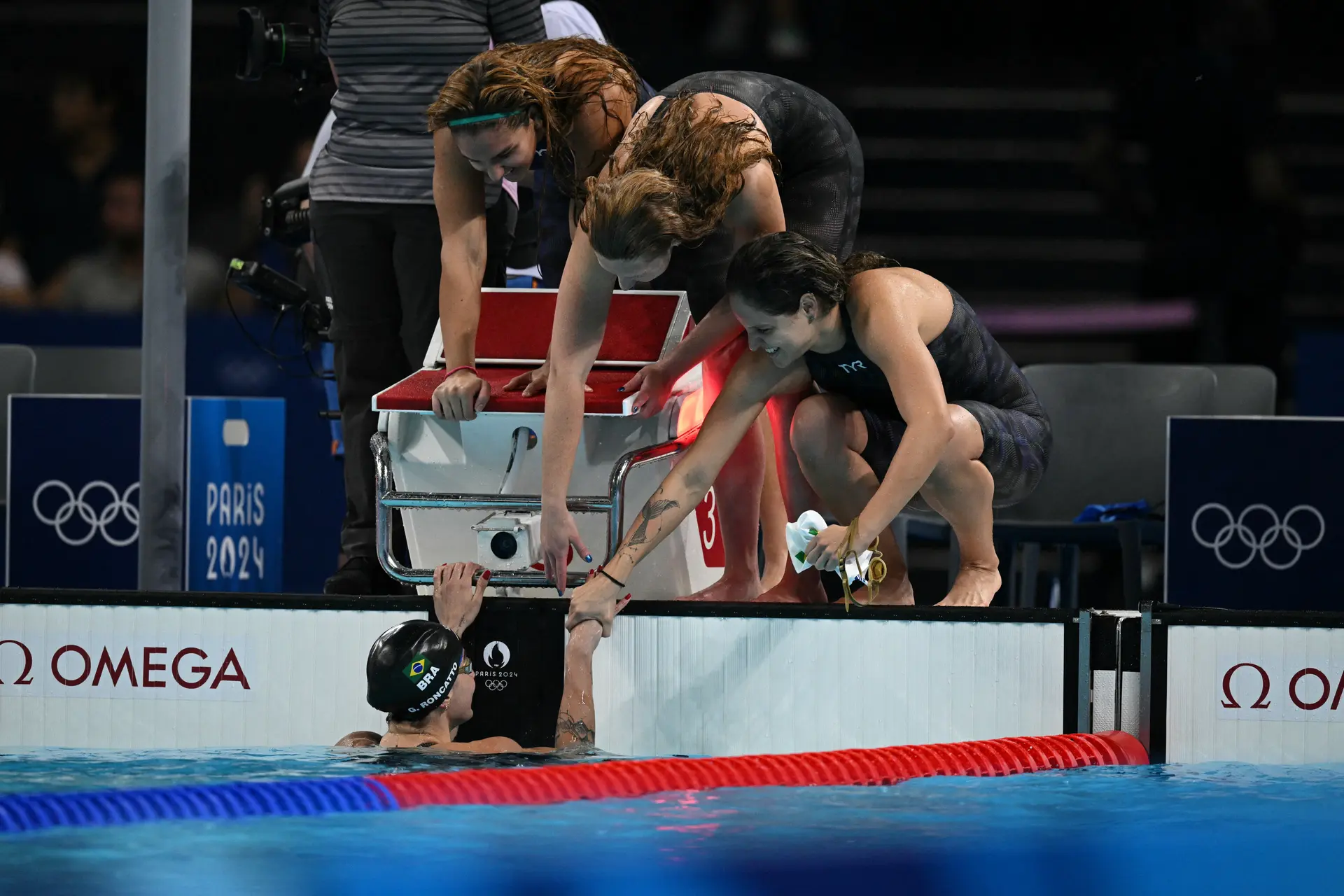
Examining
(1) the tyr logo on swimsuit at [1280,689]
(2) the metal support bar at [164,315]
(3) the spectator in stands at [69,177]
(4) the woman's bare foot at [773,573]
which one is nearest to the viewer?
(1) the tyr logo on swimsuit at [1280,689]

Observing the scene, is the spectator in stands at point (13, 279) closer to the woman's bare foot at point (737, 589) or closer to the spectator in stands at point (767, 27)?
the spectator in stands at point (767, 27)

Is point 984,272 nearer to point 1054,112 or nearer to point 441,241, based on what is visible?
point 1054,112

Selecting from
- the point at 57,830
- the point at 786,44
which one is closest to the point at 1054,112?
the point at 786,44

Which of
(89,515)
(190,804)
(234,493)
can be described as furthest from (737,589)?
(89,515)

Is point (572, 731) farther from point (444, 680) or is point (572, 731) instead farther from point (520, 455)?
point (520, 455)

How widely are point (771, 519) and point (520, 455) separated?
2.30 ft

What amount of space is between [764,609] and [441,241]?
3.78 ft

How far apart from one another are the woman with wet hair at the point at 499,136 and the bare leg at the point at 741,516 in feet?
1.62

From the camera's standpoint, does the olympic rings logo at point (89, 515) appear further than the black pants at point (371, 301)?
Yes

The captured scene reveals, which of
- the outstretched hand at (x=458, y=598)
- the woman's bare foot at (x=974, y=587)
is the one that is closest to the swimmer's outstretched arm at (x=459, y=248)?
the outstretched hand at (x=458, y=598)

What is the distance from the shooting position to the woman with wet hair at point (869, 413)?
121 inches

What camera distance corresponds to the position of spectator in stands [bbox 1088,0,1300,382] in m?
7.18

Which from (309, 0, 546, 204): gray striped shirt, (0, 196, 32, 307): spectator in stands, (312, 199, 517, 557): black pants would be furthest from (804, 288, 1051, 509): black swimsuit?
(0, 196, 32, 307): spectator in stands

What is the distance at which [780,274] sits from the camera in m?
3.05
